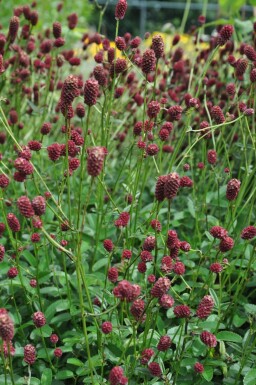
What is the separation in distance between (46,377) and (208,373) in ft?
1.34

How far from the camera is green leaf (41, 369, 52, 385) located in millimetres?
1542

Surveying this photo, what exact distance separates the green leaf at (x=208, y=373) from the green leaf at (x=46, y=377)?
386 mm

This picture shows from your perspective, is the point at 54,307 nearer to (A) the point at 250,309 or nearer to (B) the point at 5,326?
(A) the point at 250,309

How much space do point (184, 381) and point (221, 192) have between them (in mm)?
837

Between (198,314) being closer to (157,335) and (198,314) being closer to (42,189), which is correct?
(157,335)

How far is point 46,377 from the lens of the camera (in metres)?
1.55

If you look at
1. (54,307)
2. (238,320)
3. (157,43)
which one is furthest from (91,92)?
(238,320)

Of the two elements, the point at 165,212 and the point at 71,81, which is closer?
the point at 71,81

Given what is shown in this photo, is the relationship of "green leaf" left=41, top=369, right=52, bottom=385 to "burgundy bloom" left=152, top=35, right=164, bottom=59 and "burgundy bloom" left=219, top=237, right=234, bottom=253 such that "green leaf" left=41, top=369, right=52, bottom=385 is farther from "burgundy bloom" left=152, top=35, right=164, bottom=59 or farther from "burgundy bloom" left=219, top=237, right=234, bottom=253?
"burgundy bloom" left=152, top=35, right=164, bottom=59

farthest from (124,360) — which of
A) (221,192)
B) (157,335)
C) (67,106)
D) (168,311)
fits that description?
(221,192)

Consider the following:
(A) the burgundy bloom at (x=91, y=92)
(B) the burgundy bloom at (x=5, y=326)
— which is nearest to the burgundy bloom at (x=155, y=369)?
(B) the burgundy bloom at (x=5, y=326)

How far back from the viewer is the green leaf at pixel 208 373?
153cm

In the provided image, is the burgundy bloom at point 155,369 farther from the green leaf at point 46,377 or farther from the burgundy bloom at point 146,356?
the green leaf at point 46,377

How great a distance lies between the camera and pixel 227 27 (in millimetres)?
1763
